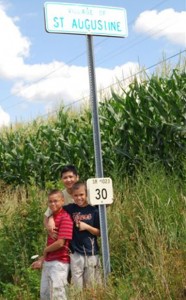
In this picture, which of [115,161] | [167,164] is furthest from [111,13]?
[115,161]

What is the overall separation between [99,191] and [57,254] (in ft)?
3.05

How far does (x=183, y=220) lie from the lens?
5.93 m

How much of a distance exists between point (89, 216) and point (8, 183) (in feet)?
26.1

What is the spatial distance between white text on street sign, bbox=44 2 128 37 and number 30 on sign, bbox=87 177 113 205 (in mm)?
1372

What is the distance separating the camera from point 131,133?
8.93m

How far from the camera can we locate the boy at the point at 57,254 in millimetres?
5531

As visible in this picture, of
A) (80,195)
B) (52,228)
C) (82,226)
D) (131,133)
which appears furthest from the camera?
(131,133)

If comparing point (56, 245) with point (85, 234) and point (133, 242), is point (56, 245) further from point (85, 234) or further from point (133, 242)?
point (133, 242)

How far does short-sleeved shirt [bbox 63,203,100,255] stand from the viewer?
5.58 meters

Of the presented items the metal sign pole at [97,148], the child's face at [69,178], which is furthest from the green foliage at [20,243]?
the metal sign pole at [97,148]

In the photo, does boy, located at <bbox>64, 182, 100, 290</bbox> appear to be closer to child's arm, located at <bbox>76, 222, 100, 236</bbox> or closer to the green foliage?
child's arm, located at <bbox>76, 222, 100, 236</bbox>

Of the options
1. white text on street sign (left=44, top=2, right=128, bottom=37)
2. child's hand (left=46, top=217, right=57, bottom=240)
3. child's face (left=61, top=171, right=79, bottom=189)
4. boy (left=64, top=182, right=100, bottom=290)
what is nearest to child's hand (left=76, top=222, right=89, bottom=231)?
boy (left=64, top=182, right=100, bottom=290)

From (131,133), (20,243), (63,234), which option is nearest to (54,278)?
(63,234)

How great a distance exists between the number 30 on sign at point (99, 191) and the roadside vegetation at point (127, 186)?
49 centimetres
